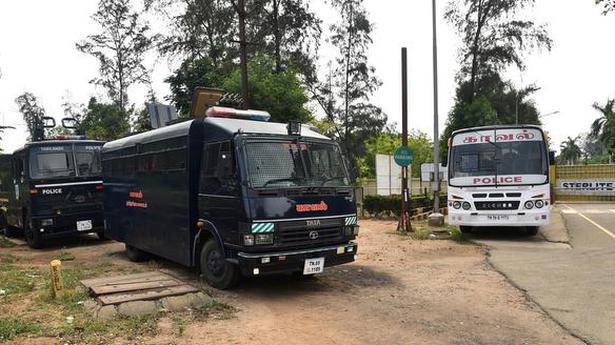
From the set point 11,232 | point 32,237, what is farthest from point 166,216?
point 11,232

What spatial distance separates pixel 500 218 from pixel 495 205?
0.35m

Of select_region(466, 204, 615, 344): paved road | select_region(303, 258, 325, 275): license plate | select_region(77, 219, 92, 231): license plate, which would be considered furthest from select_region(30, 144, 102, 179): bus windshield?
select_region(466, 204, 615, 344): paved road

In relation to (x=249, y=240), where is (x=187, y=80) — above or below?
above

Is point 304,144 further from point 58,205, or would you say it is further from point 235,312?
point 58,205

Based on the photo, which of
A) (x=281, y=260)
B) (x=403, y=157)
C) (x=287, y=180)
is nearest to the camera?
(x=281, y=260)

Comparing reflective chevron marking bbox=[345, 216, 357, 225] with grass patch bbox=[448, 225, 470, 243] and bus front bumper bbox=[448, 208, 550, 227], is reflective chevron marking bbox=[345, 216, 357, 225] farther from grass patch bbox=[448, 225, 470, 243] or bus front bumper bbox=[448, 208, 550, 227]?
bus front bumper bbox=[448, 208, 550, 227]

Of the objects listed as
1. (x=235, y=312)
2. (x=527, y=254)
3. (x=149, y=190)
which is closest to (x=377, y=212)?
(x=527, y=254)

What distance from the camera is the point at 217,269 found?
782 cm

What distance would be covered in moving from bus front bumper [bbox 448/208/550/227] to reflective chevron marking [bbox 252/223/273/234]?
806 centimetres

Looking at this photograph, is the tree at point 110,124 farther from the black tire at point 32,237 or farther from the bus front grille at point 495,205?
the bus front grille at point 495,205

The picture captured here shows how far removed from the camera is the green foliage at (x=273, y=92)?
21.5m

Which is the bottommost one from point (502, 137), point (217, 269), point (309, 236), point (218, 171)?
point (217, 269)

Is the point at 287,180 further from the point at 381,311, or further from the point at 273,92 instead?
the point at 273,92

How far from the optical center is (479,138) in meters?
13.8
